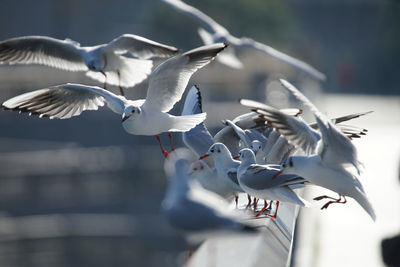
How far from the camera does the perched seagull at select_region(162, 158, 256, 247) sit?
3.22m

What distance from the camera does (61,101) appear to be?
573 cm

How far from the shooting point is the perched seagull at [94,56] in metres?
7.27

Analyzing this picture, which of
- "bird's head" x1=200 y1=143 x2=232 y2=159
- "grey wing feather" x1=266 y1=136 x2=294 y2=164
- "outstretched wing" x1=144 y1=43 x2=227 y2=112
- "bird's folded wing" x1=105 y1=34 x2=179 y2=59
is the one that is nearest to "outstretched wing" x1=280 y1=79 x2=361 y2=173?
"bird's head" x1=200 y1=143 x2=232 y2=159

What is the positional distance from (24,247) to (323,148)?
13.3 metres

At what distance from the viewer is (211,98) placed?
72.1ft

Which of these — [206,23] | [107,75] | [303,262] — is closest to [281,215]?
[303,262]

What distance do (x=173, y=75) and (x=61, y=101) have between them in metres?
0.81

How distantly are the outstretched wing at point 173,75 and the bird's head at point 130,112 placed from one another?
0.29m

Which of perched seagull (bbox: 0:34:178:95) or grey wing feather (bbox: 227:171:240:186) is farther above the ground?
grey wing feather (bbox: 227:171:240:186)

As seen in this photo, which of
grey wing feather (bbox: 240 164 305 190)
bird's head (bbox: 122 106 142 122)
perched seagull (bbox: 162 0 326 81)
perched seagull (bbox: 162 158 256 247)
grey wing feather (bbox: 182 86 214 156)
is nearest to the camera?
perched seagull (bbox: 162 158 256 247)

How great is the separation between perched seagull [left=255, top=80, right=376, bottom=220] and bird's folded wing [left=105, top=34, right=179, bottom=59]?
2.47 m

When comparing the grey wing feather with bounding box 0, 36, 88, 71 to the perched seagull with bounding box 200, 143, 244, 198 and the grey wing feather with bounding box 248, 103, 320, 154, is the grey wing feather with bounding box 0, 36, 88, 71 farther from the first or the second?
the grey wing feather with bounding box 248, 103, 320, 154

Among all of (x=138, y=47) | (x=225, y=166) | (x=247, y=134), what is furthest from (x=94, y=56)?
(x=225, y=166)

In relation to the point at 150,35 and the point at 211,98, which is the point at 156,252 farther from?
the point at 150,35
